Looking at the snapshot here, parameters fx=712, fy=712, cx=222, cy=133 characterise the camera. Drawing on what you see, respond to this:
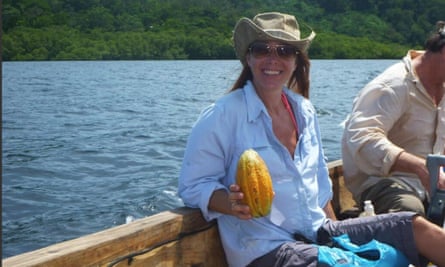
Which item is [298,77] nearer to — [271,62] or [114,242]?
[271,62]

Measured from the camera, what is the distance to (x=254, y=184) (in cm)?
259

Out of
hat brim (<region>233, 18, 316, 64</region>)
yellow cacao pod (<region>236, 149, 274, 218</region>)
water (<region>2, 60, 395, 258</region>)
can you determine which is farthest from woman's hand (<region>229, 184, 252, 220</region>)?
water (<region>2, 60, 395, 258</region>)

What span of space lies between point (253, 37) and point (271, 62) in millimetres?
136

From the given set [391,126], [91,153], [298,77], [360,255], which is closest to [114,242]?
[360,255]

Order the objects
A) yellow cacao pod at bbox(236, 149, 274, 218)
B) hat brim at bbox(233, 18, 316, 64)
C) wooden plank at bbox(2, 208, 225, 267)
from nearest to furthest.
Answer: wooden plank at bbox(2, 208, 225, 267), yellow cacao pod at bbox(236, 149, 274, 218), hat brim at bbox(233, 18, 316, 64)

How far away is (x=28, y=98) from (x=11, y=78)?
11950 millimetres

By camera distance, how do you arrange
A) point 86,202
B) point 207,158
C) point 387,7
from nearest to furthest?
1. point 207,158
2. point 86,202
3. point 387,7

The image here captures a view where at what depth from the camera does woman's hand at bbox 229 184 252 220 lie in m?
2.63

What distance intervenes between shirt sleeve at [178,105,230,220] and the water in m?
0.58

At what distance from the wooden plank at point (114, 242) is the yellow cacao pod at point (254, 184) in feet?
1.49

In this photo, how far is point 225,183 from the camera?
9.85ft

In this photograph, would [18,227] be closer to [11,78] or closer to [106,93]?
[106,93]

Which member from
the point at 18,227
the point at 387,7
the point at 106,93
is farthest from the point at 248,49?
the point at 387,7

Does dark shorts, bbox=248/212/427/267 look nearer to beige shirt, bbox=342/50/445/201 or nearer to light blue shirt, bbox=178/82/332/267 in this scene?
light blue shirt, bbox=178/82/332/267
